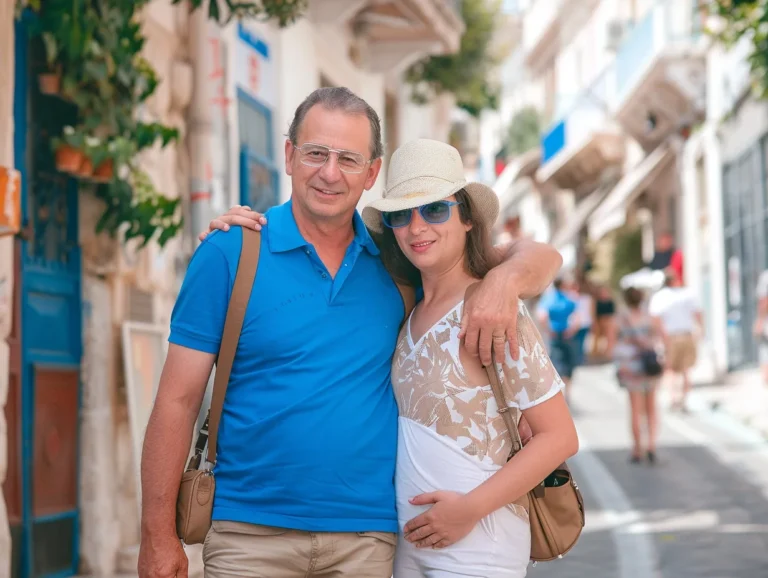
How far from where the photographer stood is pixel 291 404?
11.1 feet

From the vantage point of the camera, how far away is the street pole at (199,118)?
29.5ft

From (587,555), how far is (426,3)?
27.9 ft

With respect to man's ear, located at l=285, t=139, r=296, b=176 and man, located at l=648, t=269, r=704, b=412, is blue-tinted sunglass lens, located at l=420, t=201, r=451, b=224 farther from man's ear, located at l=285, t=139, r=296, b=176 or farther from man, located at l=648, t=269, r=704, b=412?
man, located at l=648, t=269, r=704, b=412

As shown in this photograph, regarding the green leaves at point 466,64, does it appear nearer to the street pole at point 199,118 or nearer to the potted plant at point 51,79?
the street pole at point 199,118

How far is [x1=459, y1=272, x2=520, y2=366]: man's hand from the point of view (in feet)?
11.2

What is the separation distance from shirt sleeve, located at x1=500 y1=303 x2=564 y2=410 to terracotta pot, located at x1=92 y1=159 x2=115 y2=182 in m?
4.05

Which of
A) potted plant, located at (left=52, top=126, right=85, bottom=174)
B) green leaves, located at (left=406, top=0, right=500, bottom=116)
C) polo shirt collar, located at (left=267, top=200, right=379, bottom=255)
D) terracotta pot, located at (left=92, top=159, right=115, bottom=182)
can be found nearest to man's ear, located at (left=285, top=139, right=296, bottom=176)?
polo shirt collar, located at (left=267, top=200, right=379, bottom=255)

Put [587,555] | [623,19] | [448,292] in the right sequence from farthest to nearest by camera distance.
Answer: [623,19]
[587,555]
[448,292]

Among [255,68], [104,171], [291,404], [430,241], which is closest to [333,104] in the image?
[430,241]

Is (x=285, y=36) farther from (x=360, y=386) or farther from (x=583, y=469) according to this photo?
(x=360, y=386)

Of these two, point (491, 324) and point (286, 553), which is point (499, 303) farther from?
Answer: point (286, 553)

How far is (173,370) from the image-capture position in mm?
3393

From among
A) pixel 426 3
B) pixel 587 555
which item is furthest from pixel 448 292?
pixel 426 3

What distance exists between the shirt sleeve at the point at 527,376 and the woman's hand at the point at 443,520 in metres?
0.29
